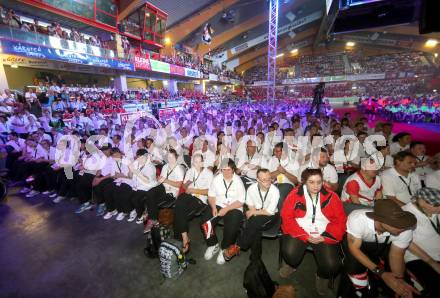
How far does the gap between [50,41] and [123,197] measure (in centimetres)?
955

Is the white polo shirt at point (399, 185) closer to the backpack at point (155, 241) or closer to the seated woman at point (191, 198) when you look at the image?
the seated woman at point (191, 198)

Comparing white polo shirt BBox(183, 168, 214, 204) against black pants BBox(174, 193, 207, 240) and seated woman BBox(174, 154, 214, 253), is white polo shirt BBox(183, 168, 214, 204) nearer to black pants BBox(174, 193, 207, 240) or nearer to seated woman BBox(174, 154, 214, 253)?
seated woman BBox(174, 154, 214, 253)

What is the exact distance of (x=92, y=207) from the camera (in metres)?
4.46

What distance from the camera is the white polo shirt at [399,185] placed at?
2.75 m

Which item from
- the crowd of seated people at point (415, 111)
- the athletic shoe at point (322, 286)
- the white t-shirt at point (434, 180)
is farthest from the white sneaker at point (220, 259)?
the crowd of seated people at point (415, 111)

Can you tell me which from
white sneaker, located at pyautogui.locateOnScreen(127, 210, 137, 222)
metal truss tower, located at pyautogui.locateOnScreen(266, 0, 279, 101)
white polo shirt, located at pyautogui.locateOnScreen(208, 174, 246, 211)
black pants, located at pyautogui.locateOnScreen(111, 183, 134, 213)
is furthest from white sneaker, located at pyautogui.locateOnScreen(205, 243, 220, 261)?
metal truss tower, located at pyautogui.locateOnScreen(266, 0, 279, 101)

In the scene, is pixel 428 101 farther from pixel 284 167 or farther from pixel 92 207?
pixel 92 207

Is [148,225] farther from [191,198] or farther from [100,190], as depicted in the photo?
[100,190]

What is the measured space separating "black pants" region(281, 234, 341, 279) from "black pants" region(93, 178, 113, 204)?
3580mm

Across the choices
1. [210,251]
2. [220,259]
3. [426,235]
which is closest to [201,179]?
[210,251]

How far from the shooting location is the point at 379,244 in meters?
2.08

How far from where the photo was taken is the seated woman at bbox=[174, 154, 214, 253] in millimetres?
3062

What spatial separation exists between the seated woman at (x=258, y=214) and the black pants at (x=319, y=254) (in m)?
0.33

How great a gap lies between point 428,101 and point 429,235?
15.1 metres
